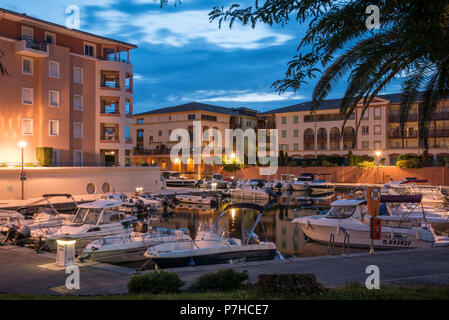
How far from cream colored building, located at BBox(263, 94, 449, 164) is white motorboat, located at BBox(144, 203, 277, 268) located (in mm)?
56010

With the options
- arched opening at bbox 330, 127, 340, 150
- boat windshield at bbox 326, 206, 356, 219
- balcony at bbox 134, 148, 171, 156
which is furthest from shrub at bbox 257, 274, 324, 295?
balcony at bbox 134, 148, 171, 156

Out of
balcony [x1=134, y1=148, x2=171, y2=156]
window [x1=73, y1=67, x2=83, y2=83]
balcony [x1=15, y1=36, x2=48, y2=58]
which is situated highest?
balcony [x1=15, y1=36, x2=48, y2=58]

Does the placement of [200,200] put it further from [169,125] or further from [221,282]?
[169,125]

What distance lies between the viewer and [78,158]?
160 ft

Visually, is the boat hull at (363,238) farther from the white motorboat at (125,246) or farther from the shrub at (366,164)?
the shrub at (366,164)

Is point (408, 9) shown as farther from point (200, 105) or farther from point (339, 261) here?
point (200, 105)

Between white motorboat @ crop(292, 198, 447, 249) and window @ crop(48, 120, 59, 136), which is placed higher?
window @ crop(48, 120, 59, 136)

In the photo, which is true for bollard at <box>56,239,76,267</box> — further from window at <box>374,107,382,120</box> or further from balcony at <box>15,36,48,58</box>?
window at <box>374,107,382,120</box>

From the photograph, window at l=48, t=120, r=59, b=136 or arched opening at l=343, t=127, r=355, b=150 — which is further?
arched opening at l=343, t=127, r=355, b=150

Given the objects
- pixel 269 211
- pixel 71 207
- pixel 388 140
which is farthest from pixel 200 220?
pixel 388 140

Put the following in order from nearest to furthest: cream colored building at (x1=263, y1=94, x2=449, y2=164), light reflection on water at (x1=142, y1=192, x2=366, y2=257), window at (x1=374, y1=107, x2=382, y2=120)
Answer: light reflection on water at (x1=142, y1=192, x2=366, y2=257) < cream colored building at (x1=263, y1=94, x2=449, y2=164) < window at (x1=374, y1=107, x2=382, y2=120)

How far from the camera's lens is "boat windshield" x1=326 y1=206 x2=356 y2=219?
2473cm

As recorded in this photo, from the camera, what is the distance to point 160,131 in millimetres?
91312

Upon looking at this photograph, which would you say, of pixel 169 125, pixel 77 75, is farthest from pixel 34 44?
pixel 169 125
